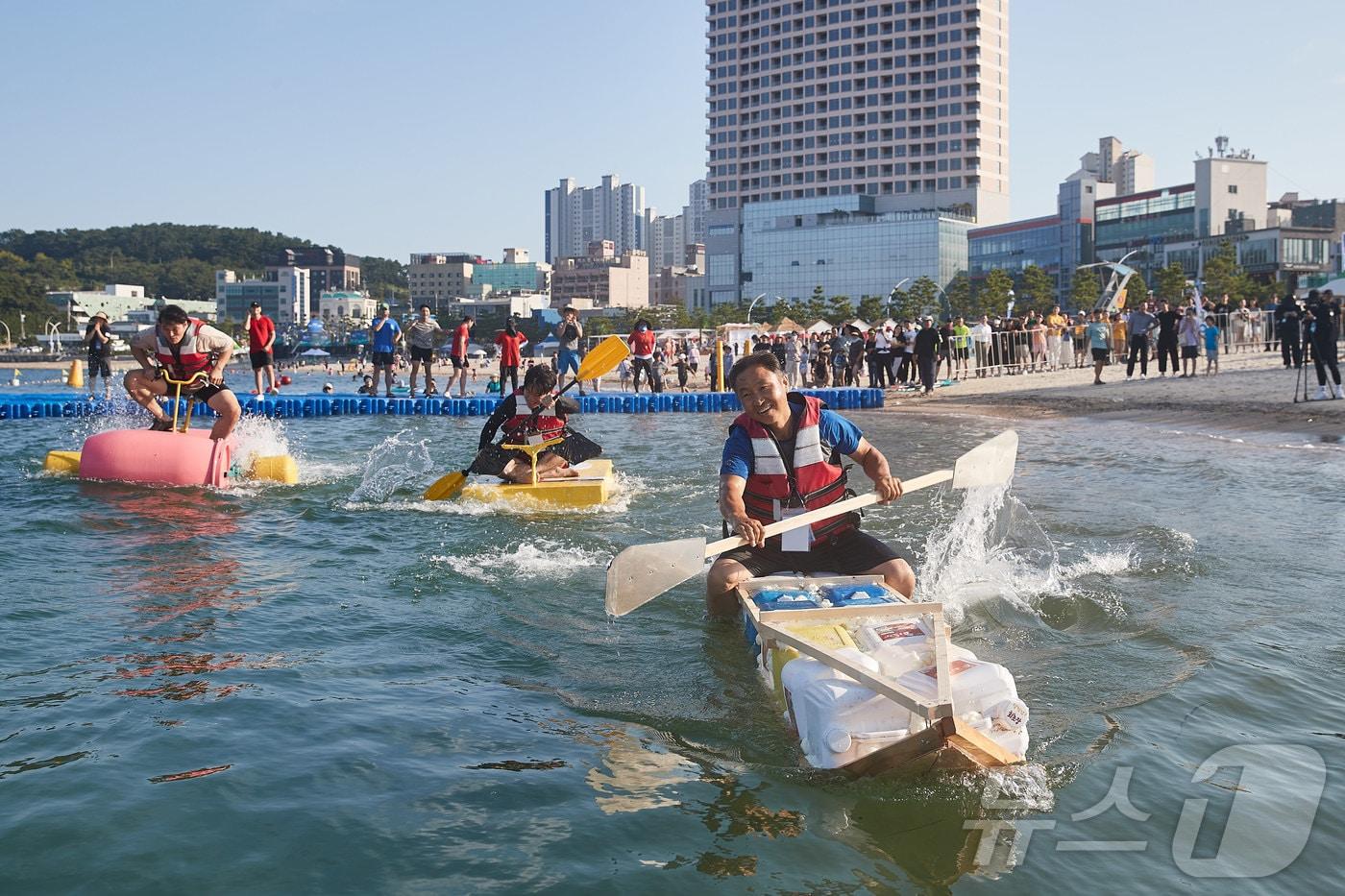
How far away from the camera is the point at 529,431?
439 inches

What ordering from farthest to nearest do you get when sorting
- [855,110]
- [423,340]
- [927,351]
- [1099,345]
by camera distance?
[855,110], [927,351], [1099,345], [423,340]

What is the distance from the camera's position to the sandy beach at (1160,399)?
1814cm

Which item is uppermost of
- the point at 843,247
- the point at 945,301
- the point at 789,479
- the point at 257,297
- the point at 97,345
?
the point at 843,247

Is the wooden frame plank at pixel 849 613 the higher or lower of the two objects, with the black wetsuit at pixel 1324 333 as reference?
lower

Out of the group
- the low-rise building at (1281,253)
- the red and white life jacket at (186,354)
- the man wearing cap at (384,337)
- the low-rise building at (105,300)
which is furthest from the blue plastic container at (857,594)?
the low-rise building at (105,300)

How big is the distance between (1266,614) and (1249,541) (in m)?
2.27

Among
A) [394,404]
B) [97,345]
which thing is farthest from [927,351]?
[97,345]

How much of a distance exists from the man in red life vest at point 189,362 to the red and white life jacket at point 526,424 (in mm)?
2767

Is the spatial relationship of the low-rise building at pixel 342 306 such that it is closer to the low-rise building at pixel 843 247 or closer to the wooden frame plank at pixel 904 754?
the low-rise building at pixel 843 247

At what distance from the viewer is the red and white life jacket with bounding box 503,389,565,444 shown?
11.1 meters

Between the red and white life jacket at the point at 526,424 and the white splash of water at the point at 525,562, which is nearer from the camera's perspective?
the white splash of water at the point at 525,562

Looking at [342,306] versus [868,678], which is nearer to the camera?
[868,678]

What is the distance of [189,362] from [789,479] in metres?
7.70

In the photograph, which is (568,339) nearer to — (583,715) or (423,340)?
(423,340)
